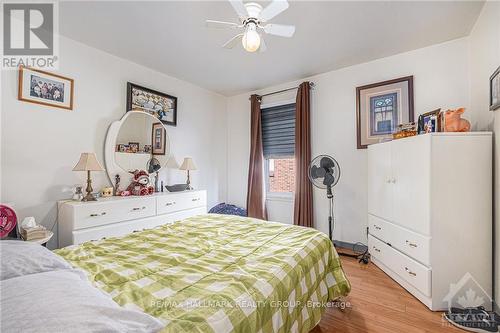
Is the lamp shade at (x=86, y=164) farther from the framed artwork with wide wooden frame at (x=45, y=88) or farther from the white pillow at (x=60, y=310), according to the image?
the white pillow at (x=60, y=310)

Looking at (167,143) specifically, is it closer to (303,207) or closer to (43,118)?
(43,118)

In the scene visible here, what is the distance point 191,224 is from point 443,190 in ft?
7.04

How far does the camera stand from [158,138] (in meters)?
3.24

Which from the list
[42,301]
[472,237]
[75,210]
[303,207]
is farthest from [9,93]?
[472,237]

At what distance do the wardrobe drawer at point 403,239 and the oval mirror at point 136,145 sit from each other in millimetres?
2907

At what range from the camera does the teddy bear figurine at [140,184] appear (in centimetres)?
278

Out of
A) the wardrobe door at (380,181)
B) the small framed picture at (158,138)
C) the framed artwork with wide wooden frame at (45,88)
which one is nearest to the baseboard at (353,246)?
the wardrobe door at (380,181)

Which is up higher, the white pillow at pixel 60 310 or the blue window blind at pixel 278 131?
the blue window blind at pixel 278 131

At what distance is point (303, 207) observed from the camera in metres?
3.39

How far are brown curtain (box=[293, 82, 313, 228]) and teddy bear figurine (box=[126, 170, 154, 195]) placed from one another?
2099 mm

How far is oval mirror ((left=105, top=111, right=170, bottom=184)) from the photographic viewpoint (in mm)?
2766

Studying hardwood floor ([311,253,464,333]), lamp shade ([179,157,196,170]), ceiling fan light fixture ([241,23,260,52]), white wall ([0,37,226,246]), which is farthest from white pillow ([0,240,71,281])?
lamp shade ([179,157,196,170])

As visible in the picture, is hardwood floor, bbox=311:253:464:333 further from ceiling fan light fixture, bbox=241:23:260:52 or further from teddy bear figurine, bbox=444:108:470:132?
ceiling fan light fixture, bbox=241:23:260:52

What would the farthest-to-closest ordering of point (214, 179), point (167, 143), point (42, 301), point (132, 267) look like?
point (214, 179), point (167, 143), point (132, 267), point (42, 301)
